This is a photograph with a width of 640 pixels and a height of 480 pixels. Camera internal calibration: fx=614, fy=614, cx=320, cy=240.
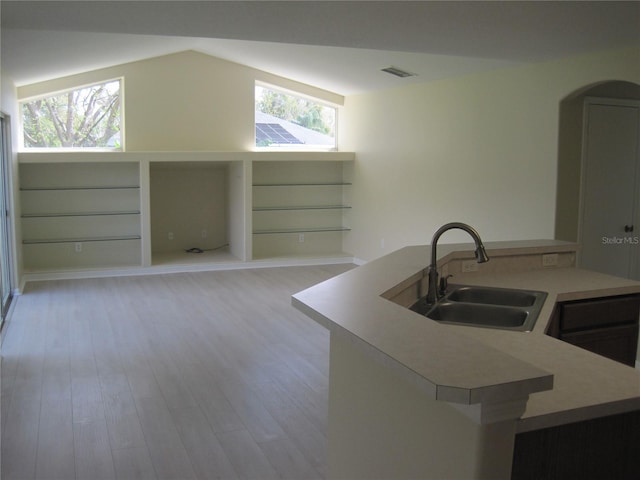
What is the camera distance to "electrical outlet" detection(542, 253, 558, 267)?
3.57m

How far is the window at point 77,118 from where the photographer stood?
7.64 meters

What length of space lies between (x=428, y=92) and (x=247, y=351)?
150 inches

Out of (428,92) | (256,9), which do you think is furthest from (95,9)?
(428,92)

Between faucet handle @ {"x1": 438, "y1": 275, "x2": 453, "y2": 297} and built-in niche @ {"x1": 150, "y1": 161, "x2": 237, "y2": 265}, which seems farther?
built-in niche @ {"x1": 150, "y1": 161, "x2": 237, "y2": 265}

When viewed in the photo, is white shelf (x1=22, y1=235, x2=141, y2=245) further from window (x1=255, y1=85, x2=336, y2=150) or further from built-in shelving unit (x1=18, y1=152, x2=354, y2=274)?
window (x1=255, y1=85, x2=336, y2=150)

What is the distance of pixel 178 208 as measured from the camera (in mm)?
8789

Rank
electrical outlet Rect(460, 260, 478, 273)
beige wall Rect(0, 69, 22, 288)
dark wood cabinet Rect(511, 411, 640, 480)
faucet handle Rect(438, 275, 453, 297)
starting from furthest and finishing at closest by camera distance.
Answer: beige wall Rect(0, 69, 22, 288), electrical outlet Rect(460, 260, 478, 273), faucet handle Rect(438, 275, 453, 297), dark wood cabinet Rect(511, 411, 640, 480)

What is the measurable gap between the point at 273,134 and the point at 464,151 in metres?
3.36

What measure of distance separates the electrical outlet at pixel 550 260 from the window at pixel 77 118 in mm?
6097

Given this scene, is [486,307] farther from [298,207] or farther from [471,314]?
[298,207]

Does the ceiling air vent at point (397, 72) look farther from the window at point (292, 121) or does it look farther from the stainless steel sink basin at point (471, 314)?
the stainless steel sink basin at point (471, 314)

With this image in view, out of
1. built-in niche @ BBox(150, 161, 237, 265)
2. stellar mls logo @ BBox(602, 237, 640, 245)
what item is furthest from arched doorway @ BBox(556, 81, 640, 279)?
built-in niche @ BBox(150, 161, 237, 265)

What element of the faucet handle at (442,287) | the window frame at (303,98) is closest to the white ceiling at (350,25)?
the faucet handle at (442,287)

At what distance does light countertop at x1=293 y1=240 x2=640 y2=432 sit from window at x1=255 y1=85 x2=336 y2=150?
633cm
